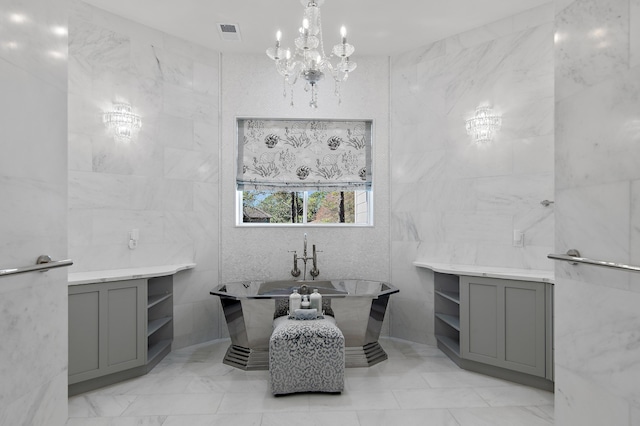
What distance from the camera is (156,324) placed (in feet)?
10.8

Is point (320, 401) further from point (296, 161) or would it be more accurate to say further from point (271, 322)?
point (296, 161)

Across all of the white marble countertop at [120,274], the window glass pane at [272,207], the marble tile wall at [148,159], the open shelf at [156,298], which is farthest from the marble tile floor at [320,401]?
the window glass pane at [272,207]

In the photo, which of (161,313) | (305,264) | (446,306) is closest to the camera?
(161,313)

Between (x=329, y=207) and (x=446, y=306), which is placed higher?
(x=329, y=207)

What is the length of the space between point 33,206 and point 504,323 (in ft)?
9.78

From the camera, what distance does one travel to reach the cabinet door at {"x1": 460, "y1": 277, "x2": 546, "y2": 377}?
2.72 metres

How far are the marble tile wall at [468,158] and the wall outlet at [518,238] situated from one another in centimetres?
3

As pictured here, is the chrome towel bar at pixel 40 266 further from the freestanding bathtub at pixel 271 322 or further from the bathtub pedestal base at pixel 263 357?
the bathtub pedestal base at pixel 263 357

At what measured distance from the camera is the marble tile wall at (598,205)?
1.15 meters

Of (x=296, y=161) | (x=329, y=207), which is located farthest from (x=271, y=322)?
(x=296, y=161)

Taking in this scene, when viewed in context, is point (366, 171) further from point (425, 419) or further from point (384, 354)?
point (425, 419)

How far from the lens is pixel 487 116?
3.42 meters

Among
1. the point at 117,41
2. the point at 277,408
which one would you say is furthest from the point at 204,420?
the point at 117,41

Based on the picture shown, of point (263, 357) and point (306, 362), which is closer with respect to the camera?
point (306, 362)
